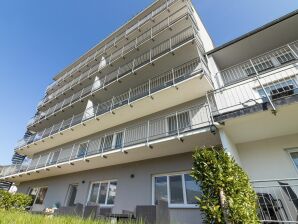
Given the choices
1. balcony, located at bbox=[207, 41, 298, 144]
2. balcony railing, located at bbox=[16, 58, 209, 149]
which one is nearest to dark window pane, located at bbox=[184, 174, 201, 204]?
balcony, located at bbox=[207, 41, 298, 144]

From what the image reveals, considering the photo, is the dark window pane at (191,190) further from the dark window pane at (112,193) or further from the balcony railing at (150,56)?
the balcony railing at (150,56)

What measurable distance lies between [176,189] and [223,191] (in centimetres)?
421

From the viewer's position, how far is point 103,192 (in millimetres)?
11305

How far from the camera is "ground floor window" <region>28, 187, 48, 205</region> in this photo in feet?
51.6

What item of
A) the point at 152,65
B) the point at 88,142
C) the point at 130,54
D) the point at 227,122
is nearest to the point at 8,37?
the point at 130,54

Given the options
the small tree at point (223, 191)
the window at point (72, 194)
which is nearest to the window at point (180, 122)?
the small tree at point (223, 191)

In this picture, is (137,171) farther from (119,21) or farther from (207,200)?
(119,21)

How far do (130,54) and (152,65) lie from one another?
12.9 ft

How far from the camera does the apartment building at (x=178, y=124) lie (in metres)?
6.68

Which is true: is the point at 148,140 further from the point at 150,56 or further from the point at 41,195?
the point at 41,195

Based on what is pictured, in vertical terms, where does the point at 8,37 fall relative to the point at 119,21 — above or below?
below

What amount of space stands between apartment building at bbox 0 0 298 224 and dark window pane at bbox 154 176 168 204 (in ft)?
0.16

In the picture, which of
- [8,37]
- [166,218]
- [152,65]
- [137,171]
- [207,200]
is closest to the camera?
[207,200]

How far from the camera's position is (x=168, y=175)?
9047 millimetres
